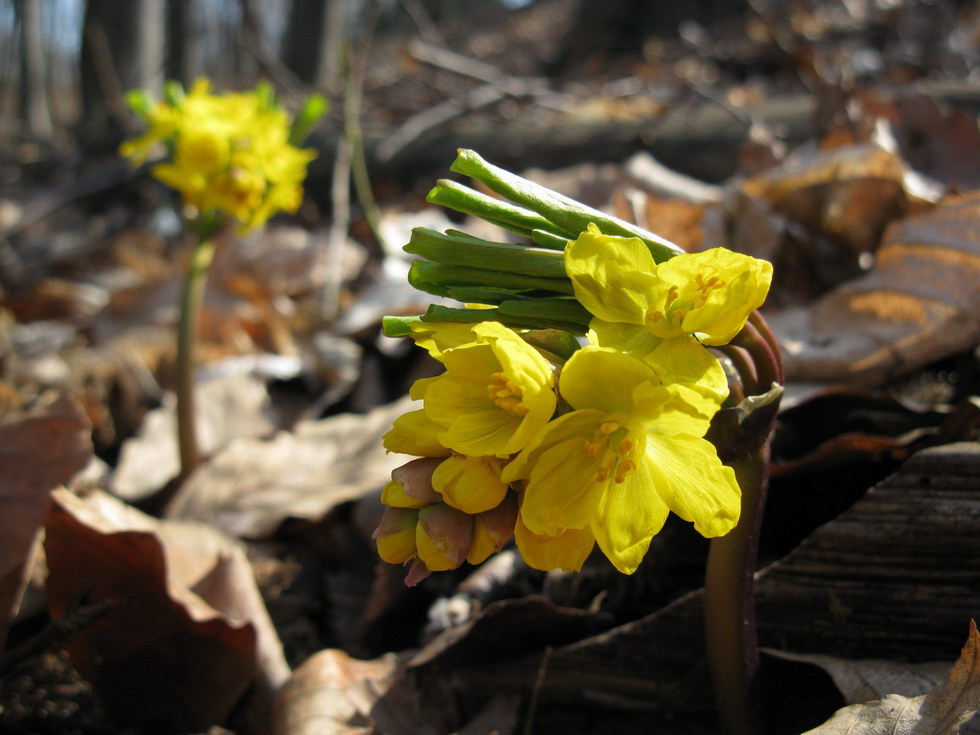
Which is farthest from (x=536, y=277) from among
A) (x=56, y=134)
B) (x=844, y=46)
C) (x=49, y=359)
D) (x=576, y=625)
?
(x=56, y=134)

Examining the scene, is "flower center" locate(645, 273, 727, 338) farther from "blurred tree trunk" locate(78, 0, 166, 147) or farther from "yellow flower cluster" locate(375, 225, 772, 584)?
"blurred tree trunk" locate(78, 0, 166, 147)

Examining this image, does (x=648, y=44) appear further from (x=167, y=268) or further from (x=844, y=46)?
(x=167, y=268)

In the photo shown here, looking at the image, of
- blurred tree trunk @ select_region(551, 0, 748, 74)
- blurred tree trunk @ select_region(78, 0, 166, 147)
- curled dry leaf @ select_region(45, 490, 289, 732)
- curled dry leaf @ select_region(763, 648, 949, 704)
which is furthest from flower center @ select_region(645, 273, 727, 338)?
blurred tree trunk @ select_region(551, 0, 748, 74)

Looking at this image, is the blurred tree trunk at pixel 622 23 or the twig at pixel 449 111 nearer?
the twig at pixel 449 111

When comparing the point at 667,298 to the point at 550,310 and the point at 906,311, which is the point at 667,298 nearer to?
the point at 550,310

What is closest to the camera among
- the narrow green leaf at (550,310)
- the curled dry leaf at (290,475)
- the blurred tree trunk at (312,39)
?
the narrow green leaf at (550,310)

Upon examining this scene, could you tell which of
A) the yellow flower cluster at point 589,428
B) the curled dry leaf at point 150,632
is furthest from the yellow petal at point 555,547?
the curled dry leaf at point 150,632

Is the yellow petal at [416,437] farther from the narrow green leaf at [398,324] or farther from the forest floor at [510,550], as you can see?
the forest floor at [510,550]
